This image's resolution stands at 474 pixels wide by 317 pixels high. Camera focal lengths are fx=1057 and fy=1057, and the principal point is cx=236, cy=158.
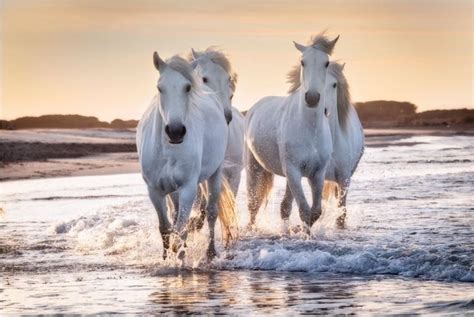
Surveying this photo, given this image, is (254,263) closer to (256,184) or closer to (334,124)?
(334,124)

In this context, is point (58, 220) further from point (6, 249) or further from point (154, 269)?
point (154, 269)

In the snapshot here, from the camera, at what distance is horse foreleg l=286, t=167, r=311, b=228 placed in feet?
35.8

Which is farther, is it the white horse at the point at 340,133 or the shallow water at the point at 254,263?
the white horse at the point at 340,133

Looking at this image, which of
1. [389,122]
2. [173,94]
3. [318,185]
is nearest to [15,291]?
[173,94]

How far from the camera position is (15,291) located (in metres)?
8.55

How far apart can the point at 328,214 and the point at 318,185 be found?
1.58 metres

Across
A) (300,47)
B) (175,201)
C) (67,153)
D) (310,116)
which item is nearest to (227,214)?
(175,201)

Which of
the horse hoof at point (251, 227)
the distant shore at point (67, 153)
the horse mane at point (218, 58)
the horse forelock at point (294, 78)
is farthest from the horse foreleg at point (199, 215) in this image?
the distant shore at point (67, 153)

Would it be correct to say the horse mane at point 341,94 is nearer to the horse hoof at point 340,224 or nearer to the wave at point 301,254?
the horse hoof at point 340,224

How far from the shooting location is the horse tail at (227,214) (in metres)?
10.9

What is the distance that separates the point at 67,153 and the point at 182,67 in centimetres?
Answer: 2332

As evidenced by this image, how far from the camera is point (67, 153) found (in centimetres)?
3189

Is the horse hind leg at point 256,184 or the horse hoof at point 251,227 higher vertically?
the horse hind leg at point 256,184

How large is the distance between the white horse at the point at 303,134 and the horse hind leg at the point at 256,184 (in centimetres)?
72
